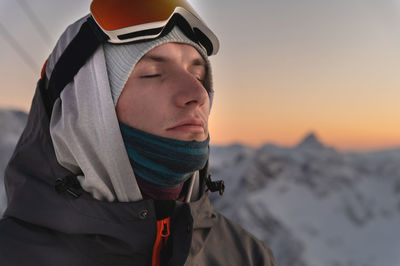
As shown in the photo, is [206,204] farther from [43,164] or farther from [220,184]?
[43,164]

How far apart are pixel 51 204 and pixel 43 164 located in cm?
21

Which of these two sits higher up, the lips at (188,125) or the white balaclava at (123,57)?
the white balaclava at (123,57)

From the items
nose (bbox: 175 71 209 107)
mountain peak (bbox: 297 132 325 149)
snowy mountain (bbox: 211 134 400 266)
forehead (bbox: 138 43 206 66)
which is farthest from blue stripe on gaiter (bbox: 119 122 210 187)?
mountain peak (bbox: 297 132 325 149)

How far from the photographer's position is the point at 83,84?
1.54 m

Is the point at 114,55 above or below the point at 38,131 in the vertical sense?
above

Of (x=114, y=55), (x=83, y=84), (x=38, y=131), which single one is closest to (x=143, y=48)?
(x=114, y=55)

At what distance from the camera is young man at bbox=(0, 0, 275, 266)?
144cm

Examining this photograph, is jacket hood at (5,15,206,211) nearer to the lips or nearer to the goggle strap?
the goggle strap

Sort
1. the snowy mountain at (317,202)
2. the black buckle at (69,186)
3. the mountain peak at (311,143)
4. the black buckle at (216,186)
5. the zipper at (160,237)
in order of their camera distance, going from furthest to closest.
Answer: the mountain peak at (311,143) < the snowy mountain at (317,202) < the black buckle at (216,186) < the zipper at (160,237) < the black buckle at (69,186)

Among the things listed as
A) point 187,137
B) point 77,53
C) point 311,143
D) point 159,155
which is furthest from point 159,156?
point 311,143

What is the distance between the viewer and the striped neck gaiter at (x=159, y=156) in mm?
1495

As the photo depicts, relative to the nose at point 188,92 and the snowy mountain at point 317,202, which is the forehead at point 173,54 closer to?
the nose at point 188,92

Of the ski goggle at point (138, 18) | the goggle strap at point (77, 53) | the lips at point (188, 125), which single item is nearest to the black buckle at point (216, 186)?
the lips at point (188, 125)

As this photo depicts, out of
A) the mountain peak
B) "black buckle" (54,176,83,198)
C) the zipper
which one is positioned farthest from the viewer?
the mountain peak
